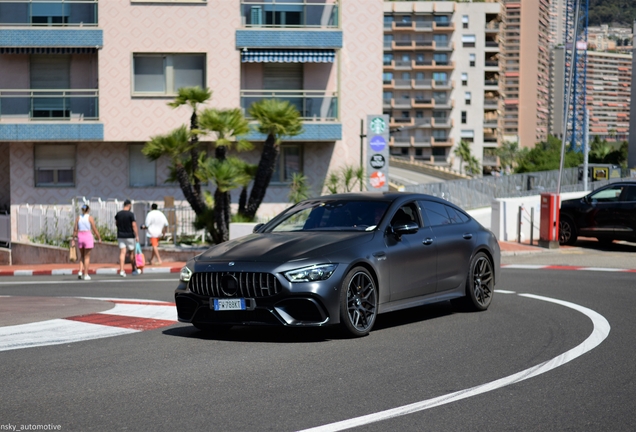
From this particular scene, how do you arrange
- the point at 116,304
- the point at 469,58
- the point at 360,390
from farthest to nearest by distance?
1. the point at 469,58
2. the point at 116,304
3. the point at 360,390

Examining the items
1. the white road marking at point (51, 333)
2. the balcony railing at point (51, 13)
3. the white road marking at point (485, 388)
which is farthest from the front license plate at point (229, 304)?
the balcony railing at point (51, 13)

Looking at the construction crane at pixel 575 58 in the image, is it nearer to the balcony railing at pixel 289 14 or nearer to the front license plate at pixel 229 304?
the balcony railing at pixel 289 14

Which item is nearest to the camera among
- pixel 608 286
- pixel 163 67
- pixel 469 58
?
pixel 608 286

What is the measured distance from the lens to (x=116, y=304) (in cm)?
1361

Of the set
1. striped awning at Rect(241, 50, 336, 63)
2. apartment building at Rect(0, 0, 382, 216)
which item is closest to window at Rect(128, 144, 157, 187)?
apartment building at Rect(0, 0, 382, 216)

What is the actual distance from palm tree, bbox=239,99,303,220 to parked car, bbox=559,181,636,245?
8.14 metres

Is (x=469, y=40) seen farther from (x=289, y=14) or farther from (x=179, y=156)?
(x=179, y=156)

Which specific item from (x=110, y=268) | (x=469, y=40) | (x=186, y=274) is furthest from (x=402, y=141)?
(x=186, y=274)

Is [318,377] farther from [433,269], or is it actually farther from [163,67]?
[163,67]

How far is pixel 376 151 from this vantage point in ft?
87.4

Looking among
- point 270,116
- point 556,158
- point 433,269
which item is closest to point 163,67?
point 270,116

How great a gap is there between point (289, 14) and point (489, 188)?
32.7 feet

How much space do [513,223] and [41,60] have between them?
1832cm

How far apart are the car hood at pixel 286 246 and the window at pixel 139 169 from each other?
82.6 feet
